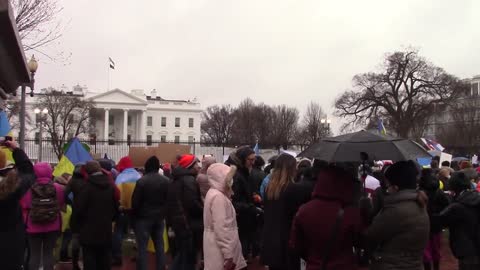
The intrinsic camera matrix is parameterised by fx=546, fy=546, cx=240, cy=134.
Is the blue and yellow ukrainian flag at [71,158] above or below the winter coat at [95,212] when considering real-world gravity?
above

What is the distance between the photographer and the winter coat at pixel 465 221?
228 inches

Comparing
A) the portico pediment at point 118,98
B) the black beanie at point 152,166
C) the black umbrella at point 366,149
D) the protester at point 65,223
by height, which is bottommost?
the protester at point 65,223

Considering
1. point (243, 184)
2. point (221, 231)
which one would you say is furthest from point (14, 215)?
point (243, 184)

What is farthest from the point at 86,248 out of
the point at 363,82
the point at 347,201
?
the point at 363,82

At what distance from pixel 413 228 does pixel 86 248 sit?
14.7 feet

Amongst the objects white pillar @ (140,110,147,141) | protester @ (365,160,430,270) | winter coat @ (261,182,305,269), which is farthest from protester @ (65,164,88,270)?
white pillar @ (140,110,147,141)

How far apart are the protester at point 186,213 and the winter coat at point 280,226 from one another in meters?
1.49

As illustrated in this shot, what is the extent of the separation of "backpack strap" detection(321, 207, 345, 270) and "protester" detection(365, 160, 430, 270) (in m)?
0.31

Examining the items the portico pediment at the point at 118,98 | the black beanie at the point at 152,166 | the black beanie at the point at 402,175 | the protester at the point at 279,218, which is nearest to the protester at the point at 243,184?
the black beanie at the point at 152,166

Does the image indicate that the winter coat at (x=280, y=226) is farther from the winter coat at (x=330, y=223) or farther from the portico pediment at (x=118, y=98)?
the portico pediment at (x=118, y=98)

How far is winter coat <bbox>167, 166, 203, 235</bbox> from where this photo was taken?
7363 millimetres

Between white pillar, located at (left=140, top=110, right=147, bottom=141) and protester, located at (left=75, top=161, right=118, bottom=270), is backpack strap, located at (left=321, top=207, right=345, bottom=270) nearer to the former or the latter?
protester, located at (left=75, top=161, right=118, bottom=270)

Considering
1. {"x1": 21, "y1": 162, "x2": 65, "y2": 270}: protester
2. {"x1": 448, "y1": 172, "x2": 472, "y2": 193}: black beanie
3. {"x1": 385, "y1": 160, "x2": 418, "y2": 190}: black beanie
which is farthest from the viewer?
{"x1": 21, "y1": 162, "x2": 65, "y2": 270}: protester

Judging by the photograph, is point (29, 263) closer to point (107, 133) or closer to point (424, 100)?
point (424, 100)
